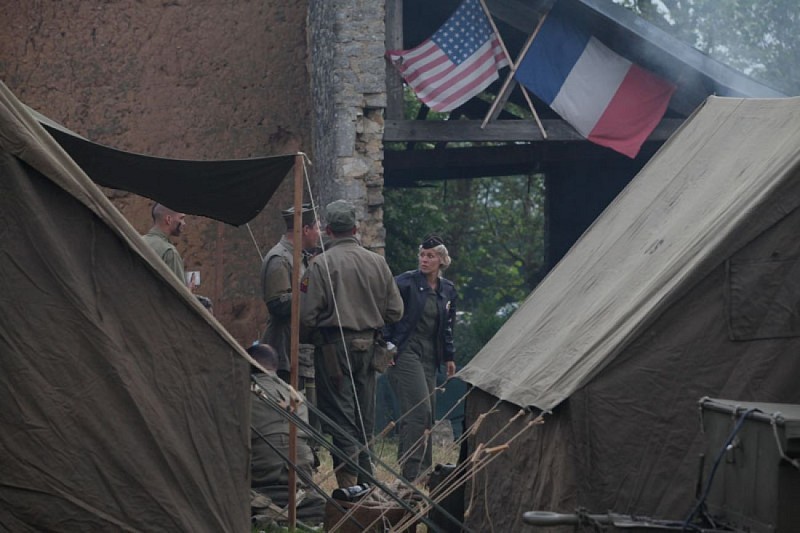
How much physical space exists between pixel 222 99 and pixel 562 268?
491cm

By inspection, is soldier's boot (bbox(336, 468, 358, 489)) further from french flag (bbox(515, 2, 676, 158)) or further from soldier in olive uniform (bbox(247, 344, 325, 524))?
french flag (bbox(515, 2, 676, 158))

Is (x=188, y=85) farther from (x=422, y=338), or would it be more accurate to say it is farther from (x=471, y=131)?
(x=422, y=338)

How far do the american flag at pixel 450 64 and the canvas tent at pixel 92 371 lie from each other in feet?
21.0

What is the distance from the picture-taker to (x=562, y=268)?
681 cm

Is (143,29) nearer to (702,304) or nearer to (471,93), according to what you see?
(471,93)

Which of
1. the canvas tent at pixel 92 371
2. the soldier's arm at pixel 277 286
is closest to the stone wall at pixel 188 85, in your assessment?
the soldier's arm at pixel 277 286

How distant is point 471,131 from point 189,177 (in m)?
5.35

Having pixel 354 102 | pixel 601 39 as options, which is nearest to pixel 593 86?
pixel 601 39

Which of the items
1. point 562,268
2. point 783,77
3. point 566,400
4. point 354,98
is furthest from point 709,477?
point 783,77

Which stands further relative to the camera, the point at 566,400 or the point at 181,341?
the point at 566,400

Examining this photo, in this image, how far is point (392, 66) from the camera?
11.4 m

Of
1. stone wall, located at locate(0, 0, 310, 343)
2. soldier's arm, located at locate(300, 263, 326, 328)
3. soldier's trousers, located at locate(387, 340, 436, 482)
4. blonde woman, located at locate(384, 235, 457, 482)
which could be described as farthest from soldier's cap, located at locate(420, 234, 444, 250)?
stone wall, located at locate(0, 0, 310, 343)

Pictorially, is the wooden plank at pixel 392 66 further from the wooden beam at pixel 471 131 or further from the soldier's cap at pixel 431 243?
the soldier's cap at pixel 431 243

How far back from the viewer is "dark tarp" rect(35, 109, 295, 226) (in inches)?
252
